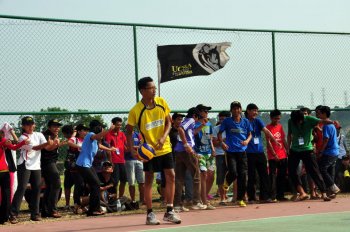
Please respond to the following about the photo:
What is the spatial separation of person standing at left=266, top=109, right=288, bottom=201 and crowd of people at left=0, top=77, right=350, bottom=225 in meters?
0.02

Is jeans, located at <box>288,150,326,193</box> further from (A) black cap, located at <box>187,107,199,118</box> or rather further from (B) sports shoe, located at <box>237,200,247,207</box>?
(A) black cap, located at <box>187,107,199,118</box>

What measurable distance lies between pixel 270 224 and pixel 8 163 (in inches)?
177

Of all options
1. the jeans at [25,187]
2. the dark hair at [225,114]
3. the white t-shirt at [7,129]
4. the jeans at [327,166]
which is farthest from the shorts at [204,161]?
the white t-shirt at [7,129]

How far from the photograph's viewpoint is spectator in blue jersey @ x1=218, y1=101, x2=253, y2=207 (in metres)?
13.9

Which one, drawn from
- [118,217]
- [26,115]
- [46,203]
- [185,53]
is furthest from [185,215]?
[185,53]

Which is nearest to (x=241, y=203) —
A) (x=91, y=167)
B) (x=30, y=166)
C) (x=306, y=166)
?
(x=306, y=166)

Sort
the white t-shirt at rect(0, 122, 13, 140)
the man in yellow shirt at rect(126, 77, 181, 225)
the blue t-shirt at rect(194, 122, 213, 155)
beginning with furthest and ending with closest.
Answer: the blue t-shirt at rect(194, 122, 213, 155), the white t-shirt at rect(0, 122, 13, 140), the man in yellow shirt at rect(126, 77, 181, 225)

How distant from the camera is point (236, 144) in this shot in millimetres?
13938

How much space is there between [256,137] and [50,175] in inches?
161

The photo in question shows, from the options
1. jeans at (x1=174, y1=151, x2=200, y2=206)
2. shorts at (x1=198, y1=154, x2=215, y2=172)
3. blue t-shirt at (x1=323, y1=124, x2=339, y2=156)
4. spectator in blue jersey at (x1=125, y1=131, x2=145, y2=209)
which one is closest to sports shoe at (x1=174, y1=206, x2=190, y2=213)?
jeans at (x1=174, y1=151, x2=200, y2=206)

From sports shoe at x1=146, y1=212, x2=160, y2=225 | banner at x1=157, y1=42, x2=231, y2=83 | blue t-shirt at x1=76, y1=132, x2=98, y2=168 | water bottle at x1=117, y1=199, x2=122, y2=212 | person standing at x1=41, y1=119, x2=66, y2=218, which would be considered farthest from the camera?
banner at x1=157, y1=42, x2=231, y2=83

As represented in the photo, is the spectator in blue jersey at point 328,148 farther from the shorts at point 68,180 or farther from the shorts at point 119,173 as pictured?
the shorts at point 68,180

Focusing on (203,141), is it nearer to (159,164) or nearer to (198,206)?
(198,206)

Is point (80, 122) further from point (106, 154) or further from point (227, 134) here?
point (227, 134)
